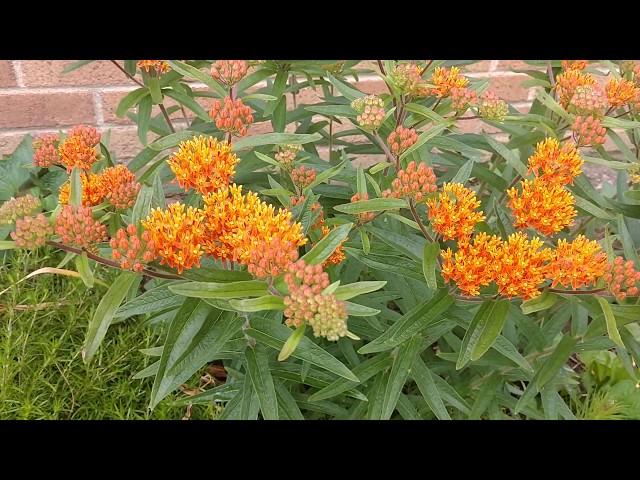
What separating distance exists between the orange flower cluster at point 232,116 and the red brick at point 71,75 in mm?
1786

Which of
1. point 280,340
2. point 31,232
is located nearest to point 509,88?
point 280,340

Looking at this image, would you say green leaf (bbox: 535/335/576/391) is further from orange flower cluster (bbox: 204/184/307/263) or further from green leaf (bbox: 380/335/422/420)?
orange flower cluster (bbox: 204/184/307/263)

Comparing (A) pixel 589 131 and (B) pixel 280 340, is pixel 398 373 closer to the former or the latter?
(B) pixel 280 340

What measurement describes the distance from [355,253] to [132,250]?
603mm

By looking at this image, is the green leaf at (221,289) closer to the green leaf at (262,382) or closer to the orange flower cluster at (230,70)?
the green leaf at (262,382)

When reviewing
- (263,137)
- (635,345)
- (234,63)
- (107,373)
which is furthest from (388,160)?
(107,373)

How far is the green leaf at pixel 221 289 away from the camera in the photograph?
1.12m

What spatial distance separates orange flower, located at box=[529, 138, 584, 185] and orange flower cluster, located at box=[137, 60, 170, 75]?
126 cm

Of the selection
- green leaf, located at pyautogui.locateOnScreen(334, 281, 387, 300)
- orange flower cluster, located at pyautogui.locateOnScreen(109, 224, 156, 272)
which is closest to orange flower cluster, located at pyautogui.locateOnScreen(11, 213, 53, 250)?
orange flower cluster, located at pyautogui.locateOnScreen(109, 224, 156, 272)

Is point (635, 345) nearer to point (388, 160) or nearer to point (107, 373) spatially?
point (388, 160)

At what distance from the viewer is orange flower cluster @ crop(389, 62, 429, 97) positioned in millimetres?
1727

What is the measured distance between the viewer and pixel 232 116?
1.47m

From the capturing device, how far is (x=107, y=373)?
209 cm

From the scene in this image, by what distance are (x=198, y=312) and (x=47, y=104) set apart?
232 cm
